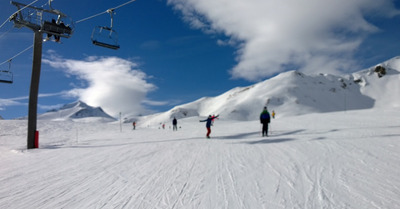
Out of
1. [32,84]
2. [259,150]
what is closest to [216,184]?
[259,150]

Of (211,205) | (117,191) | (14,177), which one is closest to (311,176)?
(211,205)

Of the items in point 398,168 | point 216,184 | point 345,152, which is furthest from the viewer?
point 345,152

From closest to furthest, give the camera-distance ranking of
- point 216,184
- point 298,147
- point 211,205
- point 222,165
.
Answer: point 211,205
point 216,184
point 222,165
point 298,147

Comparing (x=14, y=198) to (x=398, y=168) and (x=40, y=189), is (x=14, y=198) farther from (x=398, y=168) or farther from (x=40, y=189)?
(x=398, y=168)

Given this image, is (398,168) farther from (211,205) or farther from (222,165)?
(211,205)

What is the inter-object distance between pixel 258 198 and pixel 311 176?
216cm

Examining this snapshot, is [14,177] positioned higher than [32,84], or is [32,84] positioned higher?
[32,84]

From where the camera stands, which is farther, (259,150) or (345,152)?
(259,150)

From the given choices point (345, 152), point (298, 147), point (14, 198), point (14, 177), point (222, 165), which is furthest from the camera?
point (298, 147)

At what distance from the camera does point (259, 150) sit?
10.5m

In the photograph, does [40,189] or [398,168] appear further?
[398,168]

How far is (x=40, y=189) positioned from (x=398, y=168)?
10.1m

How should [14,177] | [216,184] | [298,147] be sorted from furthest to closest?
[298,147] → [14,177] → [216,184]

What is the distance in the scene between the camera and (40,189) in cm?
645
